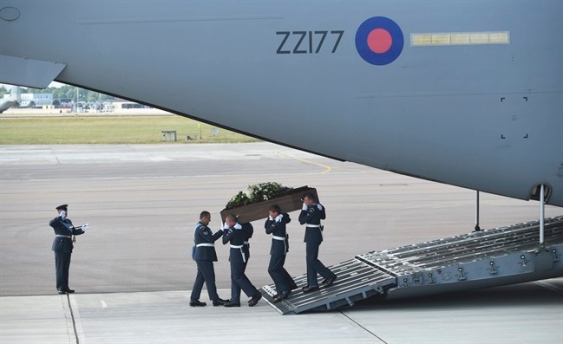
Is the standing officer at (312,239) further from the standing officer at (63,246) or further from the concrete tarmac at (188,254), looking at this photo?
the standing officer at (63,246)

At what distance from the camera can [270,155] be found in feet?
168

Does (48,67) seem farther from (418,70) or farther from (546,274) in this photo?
(546,274)

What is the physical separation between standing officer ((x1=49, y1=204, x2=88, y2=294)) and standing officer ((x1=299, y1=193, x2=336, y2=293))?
4.05 meters

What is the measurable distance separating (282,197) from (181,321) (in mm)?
2411

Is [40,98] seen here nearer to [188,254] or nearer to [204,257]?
[188,254]

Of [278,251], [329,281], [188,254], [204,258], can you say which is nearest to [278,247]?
[278,251]

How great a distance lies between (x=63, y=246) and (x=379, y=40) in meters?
6.67

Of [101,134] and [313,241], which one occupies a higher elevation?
[101,134]

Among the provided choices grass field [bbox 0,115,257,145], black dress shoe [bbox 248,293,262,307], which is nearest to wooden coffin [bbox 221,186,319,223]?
black dress shoe [bbox 248,293,262,307]

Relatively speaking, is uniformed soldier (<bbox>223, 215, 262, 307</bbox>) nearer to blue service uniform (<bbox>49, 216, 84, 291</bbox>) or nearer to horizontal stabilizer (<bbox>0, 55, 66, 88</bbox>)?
blue service uniform (<bbox>49, 216, 84, 291</bbox>)

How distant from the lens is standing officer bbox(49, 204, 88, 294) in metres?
17.6

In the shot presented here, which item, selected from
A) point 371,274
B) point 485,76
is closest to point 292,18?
point 485,76

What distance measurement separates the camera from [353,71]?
1448 centimetres

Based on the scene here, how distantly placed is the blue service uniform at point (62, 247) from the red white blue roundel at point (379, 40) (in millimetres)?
6146
